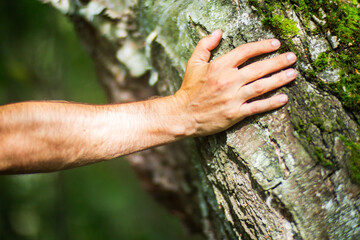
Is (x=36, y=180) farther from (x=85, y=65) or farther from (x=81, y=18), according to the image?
(x=81, y=18)

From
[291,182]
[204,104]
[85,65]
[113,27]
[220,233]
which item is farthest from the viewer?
[85,65]

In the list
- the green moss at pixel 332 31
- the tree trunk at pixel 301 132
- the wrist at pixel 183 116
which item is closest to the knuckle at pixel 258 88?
the tree trunk at pixel 301 132

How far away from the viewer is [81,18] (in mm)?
2350

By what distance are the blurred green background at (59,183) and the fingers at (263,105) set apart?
196 centimetres

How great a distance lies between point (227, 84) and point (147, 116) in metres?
0.48

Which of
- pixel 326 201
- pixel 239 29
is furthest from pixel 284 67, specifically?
pixel 326 201

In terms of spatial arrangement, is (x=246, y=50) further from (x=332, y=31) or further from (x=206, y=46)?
(x=332, y=31)

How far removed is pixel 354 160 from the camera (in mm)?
1165

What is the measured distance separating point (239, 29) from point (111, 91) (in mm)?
1918

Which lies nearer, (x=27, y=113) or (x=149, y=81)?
(x=27, y=113)

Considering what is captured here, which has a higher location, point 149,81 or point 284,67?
point 149,81

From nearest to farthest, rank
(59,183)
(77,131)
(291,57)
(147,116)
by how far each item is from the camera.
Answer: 1. (291,57)
2. (77,131)
3. (147,116)
4. (59,183)

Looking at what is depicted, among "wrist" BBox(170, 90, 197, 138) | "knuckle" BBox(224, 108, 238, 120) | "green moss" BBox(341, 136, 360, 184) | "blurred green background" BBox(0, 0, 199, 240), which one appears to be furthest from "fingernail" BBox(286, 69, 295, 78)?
"blurred green background" BBox(0, 0, 199, 240)

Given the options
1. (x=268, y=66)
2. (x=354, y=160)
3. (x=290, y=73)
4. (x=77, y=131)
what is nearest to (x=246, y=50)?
(x=268, y=66)
